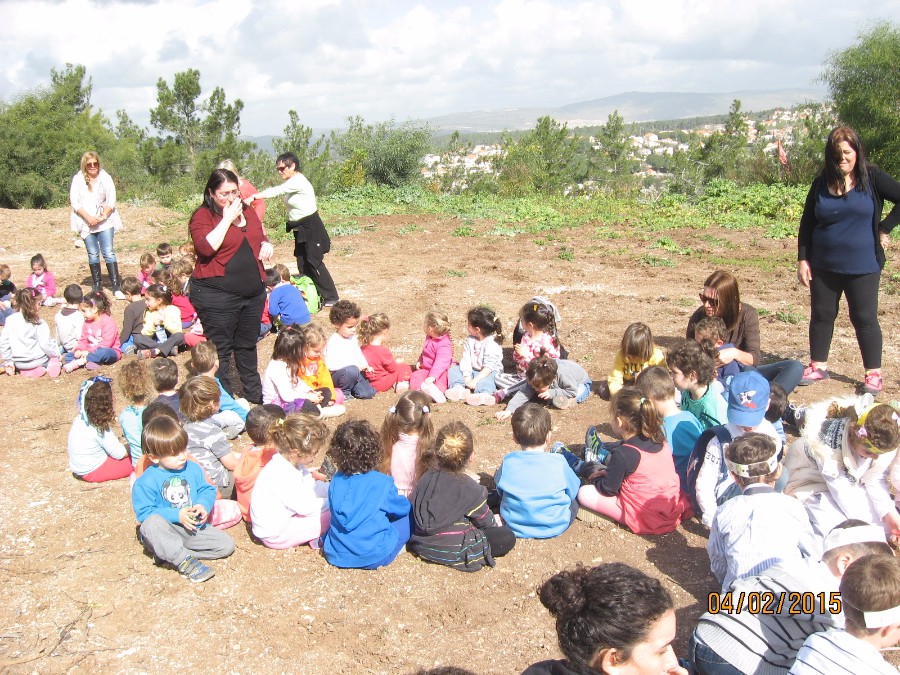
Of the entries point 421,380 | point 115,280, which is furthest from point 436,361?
point 115,280

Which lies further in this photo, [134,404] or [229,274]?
[229,274]

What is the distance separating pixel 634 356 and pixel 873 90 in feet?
78.8

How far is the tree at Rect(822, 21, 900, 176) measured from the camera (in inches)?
902

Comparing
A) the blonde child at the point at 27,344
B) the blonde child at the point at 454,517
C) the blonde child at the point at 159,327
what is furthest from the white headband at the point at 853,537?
the blonde child at the point at 27,344

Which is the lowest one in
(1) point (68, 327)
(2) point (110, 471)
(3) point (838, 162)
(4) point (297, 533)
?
(4) point (297, 533)

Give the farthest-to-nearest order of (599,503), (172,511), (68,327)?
1. (68,327)
2. (599,503)
3. (172,511)

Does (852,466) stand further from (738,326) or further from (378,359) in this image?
(378,359)

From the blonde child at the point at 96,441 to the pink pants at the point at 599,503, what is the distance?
10.2ft

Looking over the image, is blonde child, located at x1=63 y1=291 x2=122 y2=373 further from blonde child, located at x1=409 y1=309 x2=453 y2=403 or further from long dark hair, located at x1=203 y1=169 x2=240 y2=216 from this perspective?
blonde child, located at x1=409 y1=309 x2=453 y2=403

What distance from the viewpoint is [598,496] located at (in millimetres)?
4172

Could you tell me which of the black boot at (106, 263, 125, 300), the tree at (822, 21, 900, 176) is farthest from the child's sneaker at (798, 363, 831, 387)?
the tree at (822, 21, 900, 176)

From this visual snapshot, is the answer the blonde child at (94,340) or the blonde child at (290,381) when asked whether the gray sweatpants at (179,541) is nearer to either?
the blonde child at (290,381)

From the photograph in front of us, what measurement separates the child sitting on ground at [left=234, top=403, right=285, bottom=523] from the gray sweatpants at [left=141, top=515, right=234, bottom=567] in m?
0.36

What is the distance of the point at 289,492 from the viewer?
3938 millimetres
